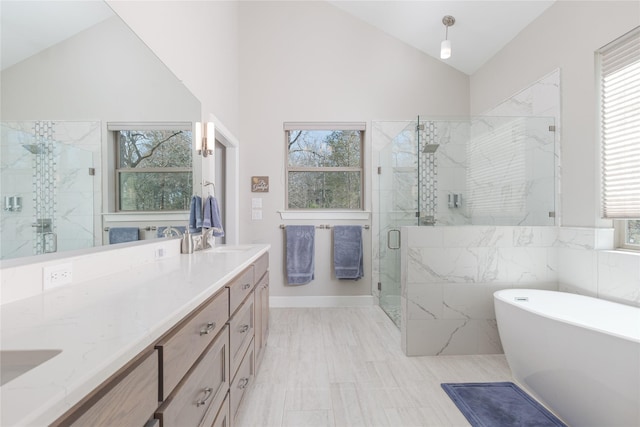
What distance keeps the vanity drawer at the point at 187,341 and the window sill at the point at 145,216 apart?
1.96ft

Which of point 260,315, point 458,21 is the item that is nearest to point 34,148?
point 260,315

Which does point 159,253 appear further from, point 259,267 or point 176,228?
point 259,267

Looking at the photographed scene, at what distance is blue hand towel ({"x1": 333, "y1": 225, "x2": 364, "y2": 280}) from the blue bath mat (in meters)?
1.71

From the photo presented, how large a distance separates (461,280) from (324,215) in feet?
5.54

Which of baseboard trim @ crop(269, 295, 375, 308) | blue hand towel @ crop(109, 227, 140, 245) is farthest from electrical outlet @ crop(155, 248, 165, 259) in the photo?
baseboard trim @ crop(269, 295, 375, 308)

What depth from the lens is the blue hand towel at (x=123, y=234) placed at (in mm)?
1346

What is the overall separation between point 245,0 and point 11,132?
350 centimetres

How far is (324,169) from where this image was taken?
3.72 meters

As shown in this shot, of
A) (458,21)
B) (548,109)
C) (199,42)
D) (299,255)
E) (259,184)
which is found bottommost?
(299,255)

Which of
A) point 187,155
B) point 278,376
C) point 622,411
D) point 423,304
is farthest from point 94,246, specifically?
point 622,411

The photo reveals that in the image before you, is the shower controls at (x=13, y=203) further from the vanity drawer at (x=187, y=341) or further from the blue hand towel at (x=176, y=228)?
the blue hand towel at (x=176, y=228)

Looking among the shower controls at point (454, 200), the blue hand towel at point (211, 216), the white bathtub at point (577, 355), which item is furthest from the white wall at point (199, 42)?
the white bathtub at point (577, 355)

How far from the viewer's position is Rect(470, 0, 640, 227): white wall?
2.02m

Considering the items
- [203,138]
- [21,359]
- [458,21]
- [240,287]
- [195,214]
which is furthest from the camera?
[458,21]
